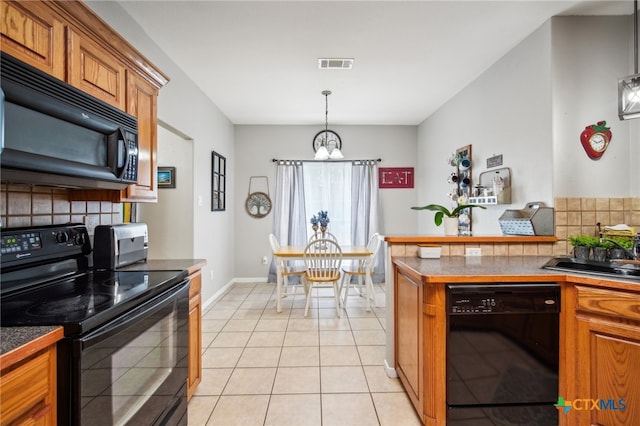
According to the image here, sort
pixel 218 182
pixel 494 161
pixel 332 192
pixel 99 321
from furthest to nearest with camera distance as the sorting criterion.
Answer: pixel 332 192, pixel 218 182, pixel 494 161, pixel 99 321

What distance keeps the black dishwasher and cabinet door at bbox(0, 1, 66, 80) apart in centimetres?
201

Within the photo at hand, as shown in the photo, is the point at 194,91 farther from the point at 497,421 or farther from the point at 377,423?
the point at 497,421

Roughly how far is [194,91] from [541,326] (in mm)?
3717

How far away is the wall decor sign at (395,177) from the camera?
204 inches

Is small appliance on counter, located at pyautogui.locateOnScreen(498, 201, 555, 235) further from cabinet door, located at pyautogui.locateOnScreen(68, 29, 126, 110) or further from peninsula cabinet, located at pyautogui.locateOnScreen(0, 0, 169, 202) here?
cabinet door, located at pyautogui.locateOnScreen(68, 29, 126, 110)

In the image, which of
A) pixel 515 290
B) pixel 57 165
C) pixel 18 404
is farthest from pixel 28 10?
pixel 515 290

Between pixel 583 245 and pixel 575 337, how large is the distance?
0.74 m

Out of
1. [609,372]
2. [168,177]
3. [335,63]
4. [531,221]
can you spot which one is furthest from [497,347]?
[168,177]

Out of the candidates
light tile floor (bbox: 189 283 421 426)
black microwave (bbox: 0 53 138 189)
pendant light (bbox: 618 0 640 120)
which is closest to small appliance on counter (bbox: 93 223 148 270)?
black microwave (bbox: 0 53 138 189)

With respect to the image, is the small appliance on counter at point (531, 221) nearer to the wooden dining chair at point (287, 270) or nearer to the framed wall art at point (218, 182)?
the wooden dining chair at point (287, 270)

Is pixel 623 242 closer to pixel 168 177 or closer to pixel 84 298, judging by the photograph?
pixel 84 298

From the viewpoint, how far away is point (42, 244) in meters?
1.34

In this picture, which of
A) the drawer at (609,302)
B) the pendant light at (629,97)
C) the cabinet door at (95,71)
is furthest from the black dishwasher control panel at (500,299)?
the cabinet door at (95,71)

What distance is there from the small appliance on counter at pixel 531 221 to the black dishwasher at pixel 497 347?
86cm
